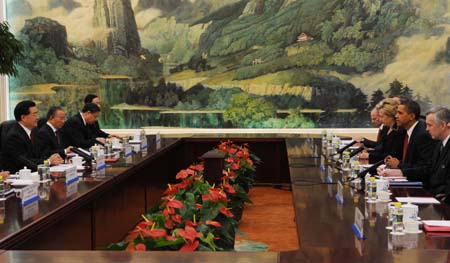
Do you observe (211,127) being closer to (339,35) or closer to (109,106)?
(109,106)

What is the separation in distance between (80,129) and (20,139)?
204 cm

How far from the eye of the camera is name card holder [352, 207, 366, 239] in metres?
2.78

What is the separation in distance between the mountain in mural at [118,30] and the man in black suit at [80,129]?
3.12 metres

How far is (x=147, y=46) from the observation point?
10.7m

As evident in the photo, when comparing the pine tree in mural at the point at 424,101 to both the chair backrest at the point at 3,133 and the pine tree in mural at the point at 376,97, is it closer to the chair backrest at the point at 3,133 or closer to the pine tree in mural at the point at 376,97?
the pine tree in mural at the point at 376,97

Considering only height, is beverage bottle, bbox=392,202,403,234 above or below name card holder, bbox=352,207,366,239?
above

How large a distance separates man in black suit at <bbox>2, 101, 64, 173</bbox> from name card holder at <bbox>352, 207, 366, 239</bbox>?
3272mm

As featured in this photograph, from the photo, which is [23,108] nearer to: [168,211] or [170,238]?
[168,211]

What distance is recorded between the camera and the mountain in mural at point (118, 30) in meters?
10.6

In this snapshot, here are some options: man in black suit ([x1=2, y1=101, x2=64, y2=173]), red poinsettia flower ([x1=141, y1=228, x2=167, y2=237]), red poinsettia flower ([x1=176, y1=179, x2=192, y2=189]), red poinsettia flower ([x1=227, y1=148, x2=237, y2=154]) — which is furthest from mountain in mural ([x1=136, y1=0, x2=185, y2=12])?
red poinsettia flower ([x1=141, y1=228, x2=167, y2=237])

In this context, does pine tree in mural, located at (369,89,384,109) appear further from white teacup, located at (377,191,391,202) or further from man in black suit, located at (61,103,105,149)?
white teacup, located at (377,191,391,202)

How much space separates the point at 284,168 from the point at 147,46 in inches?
133

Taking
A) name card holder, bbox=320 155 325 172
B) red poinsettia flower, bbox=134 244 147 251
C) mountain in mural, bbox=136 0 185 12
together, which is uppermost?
mountain in mural, bbox=136 0 185 12

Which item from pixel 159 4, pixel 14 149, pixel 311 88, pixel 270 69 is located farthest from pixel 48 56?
pixel 14 149
